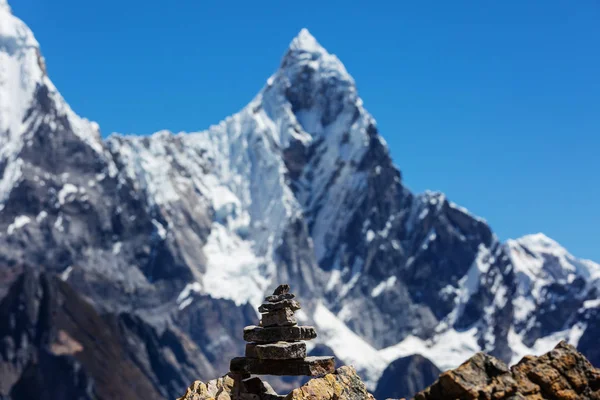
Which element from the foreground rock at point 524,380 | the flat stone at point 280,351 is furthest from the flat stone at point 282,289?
the foreground rock at point 524,380

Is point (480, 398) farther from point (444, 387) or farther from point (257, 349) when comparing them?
point (257, 349)

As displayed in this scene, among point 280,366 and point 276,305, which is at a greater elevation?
point 276,305

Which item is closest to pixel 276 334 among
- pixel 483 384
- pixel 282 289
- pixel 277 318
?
pixel 277 318

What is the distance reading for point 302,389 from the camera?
2998cm

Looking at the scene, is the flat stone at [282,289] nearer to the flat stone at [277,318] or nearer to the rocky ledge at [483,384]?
the flat stone at [277,318]

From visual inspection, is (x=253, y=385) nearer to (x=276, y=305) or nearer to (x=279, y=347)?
(x=279, y=347)

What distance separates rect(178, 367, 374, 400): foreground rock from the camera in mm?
30578

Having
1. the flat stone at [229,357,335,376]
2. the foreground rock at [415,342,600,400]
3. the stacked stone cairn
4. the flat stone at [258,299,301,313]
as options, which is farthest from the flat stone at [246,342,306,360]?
the foreground rock at [415,342,600,400]

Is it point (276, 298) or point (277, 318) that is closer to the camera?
point (277, 318)

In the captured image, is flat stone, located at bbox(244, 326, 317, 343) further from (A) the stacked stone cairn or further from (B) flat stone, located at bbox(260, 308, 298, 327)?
(B) flat stone, located at bbox(260, 308, 298, 327)

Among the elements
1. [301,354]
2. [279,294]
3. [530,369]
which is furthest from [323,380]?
[530,369]

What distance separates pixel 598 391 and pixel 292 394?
34.4 feet

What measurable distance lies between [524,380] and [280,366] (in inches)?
285

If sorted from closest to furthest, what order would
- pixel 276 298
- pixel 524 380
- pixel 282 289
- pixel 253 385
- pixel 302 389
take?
pixel 302 389, pixel 253 385, pixel 276 298, pixel 524 380, pixel 282 289
